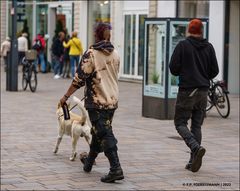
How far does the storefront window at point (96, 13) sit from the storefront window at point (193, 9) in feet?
17.0

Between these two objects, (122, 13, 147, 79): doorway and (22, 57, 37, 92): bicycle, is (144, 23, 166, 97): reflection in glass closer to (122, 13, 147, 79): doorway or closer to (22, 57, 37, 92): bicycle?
(22, 57, 37, 92): bicycle

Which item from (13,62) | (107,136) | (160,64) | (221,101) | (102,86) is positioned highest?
(102,86)

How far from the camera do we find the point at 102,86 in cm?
806

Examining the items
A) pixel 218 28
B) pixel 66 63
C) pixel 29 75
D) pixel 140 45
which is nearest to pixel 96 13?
pixel 66 63

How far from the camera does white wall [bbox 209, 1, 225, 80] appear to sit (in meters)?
21.3

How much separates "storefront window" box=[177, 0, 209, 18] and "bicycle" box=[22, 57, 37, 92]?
5235 mm

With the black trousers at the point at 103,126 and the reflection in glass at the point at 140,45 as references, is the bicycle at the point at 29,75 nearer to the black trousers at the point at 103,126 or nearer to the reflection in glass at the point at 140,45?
the reflection in glass at the point at 140,45

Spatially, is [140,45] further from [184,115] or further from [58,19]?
[184,115]

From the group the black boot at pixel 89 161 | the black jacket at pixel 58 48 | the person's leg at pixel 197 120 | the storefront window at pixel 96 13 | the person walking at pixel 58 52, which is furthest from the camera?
the black jacket at pixel 58 48

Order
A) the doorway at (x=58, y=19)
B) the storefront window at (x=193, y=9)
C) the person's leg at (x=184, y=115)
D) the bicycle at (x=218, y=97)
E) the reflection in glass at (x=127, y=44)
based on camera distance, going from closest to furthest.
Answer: the person's leg at (x=184, y=115)
the bicycle at (x=218, y=97)
the storefront window at (x=193, y=9)
the reflection in glass at (x=127, y=44)
the doorway at (x=58, y=19)

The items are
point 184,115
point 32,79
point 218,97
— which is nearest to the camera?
point 184,115

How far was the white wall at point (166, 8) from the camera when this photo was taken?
2375 cm

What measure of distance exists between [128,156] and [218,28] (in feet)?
39.3

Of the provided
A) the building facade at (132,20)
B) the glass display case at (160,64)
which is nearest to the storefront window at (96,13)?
the building facade at (132,20)
